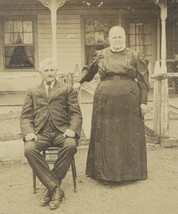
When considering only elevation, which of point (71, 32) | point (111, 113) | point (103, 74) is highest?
point (71, 32)

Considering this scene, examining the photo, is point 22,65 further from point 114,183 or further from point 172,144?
point 114,183

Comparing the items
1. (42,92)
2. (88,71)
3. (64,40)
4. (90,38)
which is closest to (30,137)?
(42,92)

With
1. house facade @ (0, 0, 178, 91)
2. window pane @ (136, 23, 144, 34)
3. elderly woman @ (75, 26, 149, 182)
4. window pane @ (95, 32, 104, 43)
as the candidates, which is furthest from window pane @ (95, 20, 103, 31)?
elderly woman @ (75, 26, 149, 182)

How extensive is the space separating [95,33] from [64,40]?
113cm

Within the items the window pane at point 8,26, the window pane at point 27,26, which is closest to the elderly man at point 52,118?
the window pane at point 27,26

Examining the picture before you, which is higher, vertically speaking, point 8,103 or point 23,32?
point 23,32

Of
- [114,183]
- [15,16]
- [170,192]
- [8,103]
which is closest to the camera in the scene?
[170,192]

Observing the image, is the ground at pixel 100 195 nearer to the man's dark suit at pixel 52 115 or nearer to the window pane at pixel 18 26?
the man's dark suit at pixel 52 115

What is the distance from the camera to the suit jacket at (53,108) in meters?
5.60

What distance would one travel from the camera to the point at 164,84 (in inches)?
312

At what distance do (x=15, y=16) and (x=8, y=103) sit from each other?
366 cm

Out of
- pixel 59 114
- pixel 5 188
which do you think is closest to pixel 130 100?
pixel 59 114

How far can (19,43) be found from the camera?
51.3 ft

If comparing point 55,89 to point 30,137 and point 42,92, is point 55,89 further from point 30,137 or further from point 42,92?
point 30,137
